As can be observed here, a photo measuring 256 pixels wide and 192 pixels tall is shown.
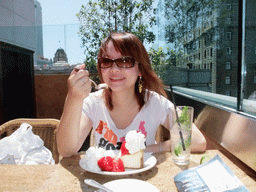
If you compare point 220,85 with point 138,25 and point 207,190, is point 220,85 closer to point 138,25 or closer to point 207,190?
point 207,190

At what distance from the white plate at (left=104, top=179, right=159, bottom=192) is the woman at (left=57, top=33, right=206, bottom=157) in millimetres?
415

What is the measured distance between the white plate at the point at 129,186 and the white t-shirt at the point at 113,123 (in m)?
0.58

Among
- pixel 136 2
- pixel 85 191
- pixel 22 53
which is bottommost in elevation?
pixel 85 191

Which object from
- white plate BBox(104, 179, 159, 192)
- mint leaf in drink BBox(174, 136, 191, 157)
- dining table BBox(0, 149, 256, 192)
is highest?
mint leaf in drink BBox(174, 136, 191, 157)

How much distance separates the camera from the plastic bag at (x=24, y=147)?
1.47 metres

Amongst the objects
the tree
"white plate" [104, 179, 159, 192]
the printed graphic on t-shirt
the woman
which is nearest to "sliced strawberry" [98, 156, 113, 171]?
"white plate" [104, 179, 159, 192]

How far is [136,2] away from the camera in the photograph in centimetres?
471

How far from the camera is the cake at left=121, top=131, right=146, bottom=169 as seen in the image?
92 cm

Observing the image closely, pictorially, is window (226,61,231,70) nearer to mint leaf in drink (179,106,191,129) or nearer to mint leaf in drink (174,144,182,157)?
mint leaf in drink (179,106,191,129)

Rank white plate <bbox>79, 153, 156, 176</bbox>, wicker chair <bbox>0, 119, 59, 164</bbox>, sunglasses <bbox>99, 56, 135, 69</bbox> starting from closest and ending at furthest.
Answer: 1. white plate <bbox>79, 153, 156, 176</bbox>
2. sunglasses <bbox>99, 56, 135, 69</bbox>
3. wicker chair <bbox>0, 119, 59, 164</bbox>

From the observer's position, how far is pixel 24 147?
1.52 metres

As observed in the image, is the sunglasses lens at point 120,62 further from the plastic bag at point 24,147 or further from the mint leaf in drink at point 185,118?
the plastic bag at point 24,147

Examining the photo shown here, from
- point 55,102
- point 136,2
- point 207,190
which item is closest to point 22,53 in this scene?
point 55,102

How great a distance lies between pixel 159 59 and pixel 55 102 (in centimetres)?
225
